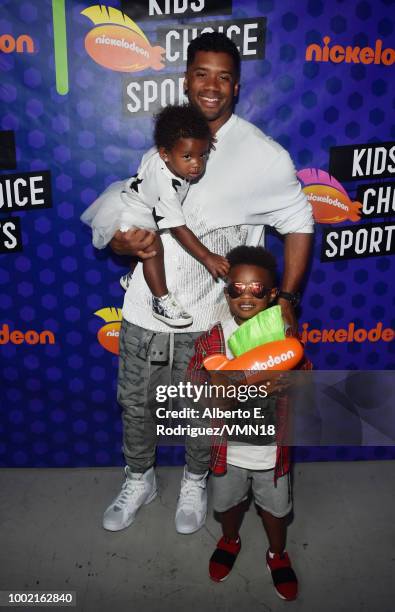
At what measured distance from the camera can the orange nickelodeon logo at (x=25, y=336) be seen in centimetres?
265

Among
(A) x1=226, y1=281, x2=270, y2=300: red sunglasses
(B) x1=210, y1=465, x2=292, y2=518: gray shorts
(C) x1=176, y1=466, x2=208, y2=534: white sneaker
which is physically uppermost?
(A) x1=226, y1=281, x2=270, y2=300: red sunglasses

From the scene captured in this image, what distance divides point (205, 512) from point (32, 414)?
98 centimetres

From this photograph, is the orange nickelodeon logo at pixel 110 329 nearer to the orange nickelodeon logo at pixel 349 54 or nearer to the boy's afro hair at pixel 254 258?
the boy's afro hair at pixel 254 258

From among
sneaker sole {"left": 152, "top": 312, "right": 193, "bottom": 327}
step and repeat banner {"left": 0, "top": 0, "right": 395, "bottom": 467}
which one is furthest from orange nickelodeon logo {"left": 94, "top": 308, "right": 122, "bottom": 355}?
sneaker sole {"left": 152, "top": 312, "right": 193, "bottom": 327}

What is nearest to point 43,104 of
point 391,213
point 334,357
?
point 391,213

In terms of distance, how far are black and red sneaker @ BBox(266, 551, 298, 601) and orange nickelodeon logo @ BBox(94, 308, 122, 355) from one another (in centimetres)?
115

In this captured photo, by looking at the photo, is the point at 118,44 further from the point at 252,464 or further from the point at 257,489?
the point at 257,489

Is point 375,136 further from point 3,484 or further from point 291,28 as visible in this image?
point 3,484

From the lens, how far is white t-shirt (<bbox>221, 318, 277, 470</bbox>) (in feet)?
6.51

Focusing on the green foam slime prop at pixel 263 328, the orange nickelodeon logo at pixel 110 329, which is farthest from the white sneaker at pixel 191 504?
the green foam slime prop at pixel 263 328

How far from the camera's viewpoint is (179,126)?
196 cm

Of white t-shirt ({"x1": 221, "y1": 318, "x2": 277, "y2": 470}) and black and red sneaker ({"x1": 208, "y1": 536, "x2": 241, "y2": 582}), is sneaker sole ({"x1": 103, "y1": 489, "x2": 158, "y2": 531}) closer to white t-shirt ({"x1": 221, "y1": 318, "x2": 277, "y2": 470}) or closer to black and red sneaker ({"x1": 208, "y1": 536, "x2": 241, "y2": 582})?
black and red sneaker ({"x1": 208, "y1": 536, "x2": 241, "y2": 582})

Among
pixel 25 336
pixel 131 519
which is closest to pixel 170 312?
pixel 25 336

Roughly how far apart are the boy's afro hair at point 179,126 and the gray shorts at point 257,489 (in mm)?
1174
